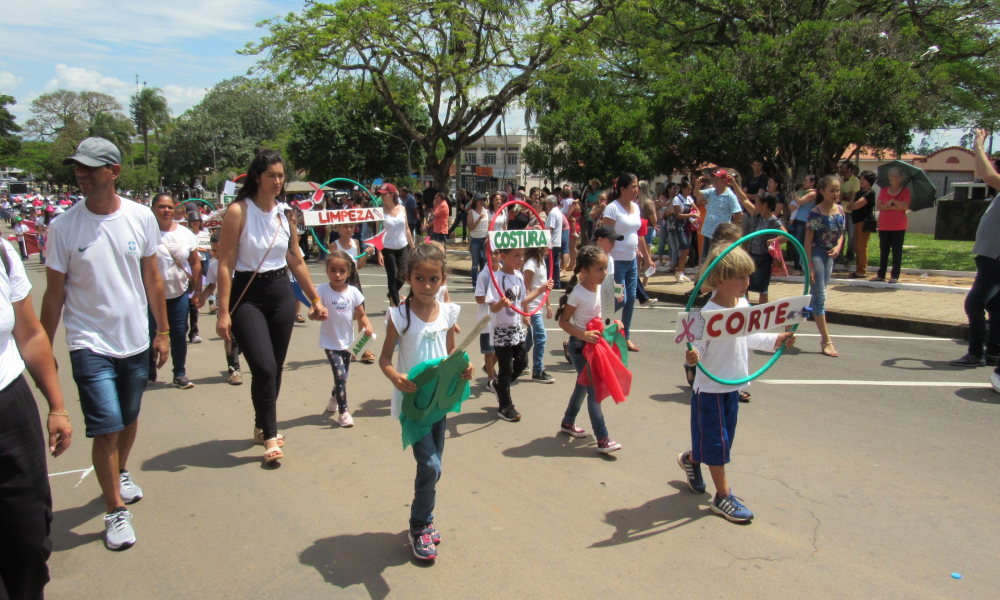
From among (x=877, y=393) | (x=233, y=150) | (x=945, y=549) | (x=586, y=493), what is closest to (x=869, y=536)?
(x=945, y=549)

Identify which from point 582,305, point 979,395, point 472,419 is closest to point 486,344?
point 472,419

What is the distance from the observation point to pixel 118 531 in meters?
3.45

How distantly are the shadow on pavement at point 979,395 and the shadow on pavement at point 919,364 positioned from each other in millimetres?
788

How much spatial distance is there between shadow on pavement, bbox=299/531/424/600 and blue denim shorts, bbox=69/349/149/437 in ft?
3.94

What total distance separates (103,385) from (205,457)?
4.87ft

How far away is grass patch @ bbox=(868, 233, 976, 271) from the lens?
13.1m

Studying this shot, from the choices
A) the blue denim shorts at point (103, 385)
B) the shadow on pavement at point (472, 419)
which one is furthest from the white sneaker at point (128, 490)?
the shadow on pavement at point (472, 419)

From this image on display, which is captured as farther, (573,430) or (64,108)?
(64,108)

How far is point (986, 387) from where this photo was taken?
20.0 feet

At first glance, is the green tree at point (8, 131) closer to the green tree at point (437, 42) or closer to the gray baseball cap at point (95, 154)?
the green tree at point (437, 42)

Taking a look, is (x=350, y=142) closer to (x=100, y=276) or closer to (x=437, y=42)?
(x=437, y=42)

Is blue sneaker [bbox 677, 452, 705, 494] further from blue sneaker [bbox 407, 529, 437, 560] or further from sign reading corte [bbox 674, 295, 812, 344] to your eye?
blue sneaker [bbox 407, 529, 437, 560]

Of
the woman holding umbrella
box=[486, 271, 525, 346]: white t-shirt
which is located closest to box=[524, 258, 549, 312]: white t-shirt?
box=[486, 271, 525, 346]: white t-shirt

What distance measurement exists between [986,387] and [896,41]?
9981mm
